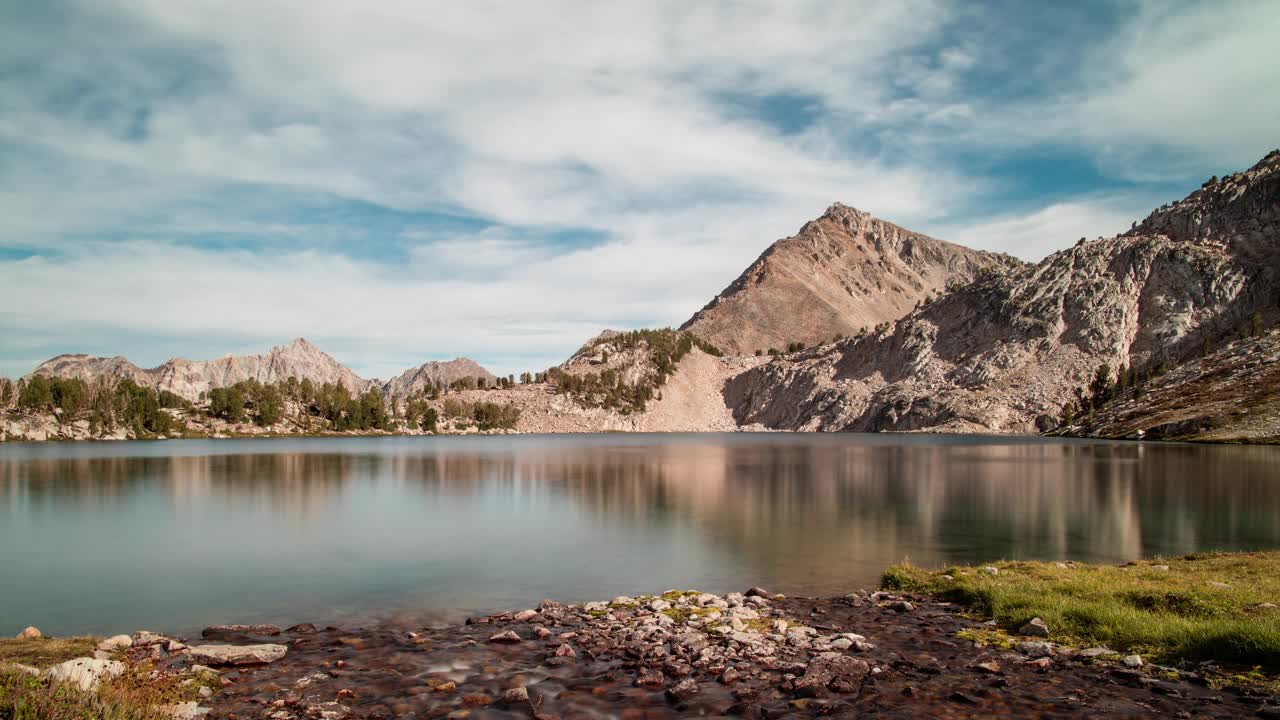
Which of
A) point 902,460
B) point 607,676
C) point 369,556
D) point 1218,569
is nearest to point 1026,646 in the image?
point 607,676

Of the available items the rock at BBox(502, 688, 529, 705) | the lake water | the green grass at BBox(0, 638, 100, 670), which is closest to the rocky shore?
the rock at BBox(502, 688, 529, 705)

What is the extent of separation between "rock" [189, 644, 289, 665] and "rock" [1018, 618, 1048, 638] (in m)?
18.3

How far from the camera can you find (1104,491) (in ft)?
193

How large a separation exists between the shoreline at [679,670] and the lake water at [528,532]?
5.52 metres

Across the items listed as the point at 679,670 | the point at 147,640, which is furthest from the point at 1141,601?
the point at 147,640

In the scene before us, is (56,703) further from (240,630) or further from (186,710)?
(240,630)

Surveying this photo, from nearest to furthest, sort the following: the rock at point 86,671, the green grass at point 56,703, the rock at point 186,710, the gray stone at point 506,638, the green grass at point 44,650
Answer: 1. the green grass at point 56,703
2. the rock at point 86,671
3. the rock at point 186,710
4. the green grass at point 44,650
5. the gray stone at point 506,638

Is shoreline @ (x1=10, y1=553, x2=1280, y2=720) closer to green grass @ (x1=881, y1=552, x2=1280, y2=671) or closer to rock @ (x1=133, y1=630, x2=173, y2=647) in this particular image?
rock @ (x1=133, y1=630, x2=173, y2=647)

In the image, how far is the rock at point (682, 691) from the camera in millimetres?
14703

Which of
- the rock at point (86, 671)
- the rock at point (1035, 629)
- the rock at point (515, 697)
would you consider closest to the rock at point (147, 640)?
the rock at point (86, 671)

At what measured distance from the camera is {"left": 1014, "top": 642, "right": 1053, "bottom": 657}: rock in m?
16.1

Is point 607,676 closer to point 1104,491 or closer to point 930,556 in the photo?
point 930,556

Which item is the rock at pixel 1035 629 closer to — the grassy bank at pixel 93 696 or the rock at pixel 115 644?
the grassy bank at pixel 93 696

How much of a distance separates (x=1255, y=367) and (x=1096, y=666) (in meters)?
180
